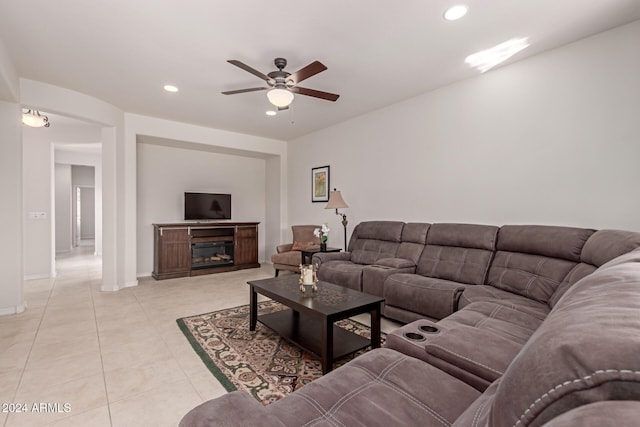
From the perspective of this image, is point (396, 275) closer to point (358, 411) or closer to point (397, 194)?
point (397, 194)

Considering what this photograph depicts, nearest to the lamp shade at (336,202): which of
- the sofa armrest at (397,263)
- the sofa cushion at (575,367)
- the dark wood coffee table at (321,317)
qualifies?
the sofa armrest at (397,263)

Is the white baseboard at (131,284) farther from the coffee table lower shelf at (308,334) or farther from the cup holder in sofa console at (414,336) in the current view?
the cup holder in sofa console at (414,336)

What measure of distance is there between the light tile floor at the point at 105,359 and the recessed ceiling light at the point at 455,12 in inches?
109

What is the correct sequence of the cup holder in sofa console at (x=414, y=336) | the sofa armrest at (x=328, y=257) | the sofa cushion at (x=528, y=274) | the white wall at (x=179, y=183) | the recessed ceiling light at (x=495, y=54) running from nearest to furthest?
the cup holder in sofa console at (x=414, y=336)
the sofa cushion at (x=528, y=274)
the recessed ceiling light at (x=495, y=54)
the sofa armrest at (x=328, y=257)
the white wall at (x=179, y=183)

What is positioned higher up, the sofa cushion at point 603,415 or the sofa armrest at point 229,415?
the sofa cushion at point 603,415

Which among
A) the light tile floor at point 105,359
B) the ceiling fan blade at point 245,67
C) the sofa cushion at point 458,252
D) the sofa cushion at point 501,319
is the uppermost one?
the ceiling fan blade at point 245,67

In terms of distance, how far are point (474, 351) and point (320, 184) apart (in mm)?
4337

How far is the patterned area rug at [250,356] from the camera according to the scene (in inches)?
80.0

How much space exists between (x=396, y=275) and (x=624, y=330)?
2685mm

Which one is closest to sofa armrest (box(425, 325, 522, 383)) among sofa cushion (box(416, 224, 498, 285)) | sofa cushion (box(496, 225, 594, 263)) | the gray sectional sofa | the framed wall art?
the gray sectional sofa

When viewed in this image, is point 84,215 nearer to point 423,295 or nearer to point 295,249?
point 295,249

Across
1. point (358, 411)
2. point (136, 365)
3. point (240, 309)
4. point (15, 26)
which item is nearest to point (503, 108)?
point (358, 411)

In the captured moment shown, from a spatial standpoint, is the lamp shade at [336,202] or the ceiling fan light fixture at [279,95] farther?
the lamp shade at [336,202]

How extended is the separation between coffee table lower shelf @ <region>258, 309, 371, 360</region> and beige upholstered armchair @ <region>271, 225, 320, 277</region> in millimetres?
1818
